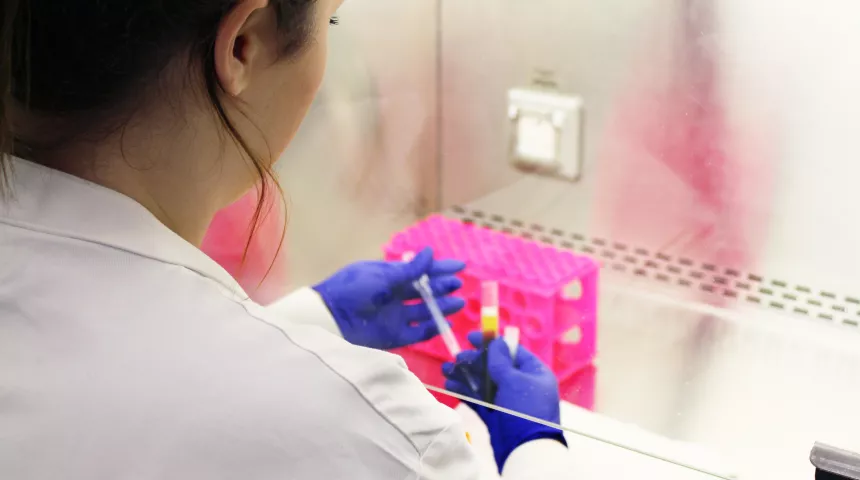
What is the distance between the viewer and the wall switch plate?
1.33m

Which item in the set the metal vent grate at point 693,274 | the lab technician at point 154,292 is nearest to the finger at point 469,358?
the metal vent grate at point 693,274

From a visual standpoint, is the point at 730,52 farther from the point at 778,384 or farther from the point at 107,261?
the point at 107,261

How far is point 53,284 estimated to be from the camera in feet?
1.75

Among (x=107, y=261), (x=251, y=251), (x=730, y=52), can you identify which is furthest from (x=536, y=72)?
(x=107, y=261)

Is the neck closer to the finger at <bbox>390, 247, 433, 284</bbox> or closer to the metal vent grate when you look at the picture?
the finger at <bbox>390, 247, 433, 284</bbox>

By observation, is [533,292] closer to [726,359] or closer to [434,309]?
[434,309]

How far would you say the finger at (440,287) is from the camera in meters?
1.29

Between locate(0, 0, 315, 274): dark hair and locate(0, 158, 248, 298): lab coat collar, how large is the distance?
2 cm

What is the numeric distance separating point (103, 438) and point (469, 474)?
0.24 meters

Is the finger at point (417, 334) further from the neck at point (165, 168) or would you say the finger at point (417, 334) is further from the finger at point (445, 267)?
the neck at point (165, 168)

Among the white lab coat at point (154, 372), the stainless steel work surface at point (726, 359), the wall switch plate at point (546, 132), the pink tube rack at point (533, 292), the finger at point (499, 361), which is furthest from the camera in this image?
the wall switch plate at point (546, 132)

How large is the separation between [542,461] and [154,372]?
0.56m

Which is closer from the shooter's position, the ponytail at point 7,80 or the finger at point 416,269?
the ponytail at point 7,80

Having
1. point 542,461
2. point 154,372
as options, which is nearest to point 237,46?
point 154,372
